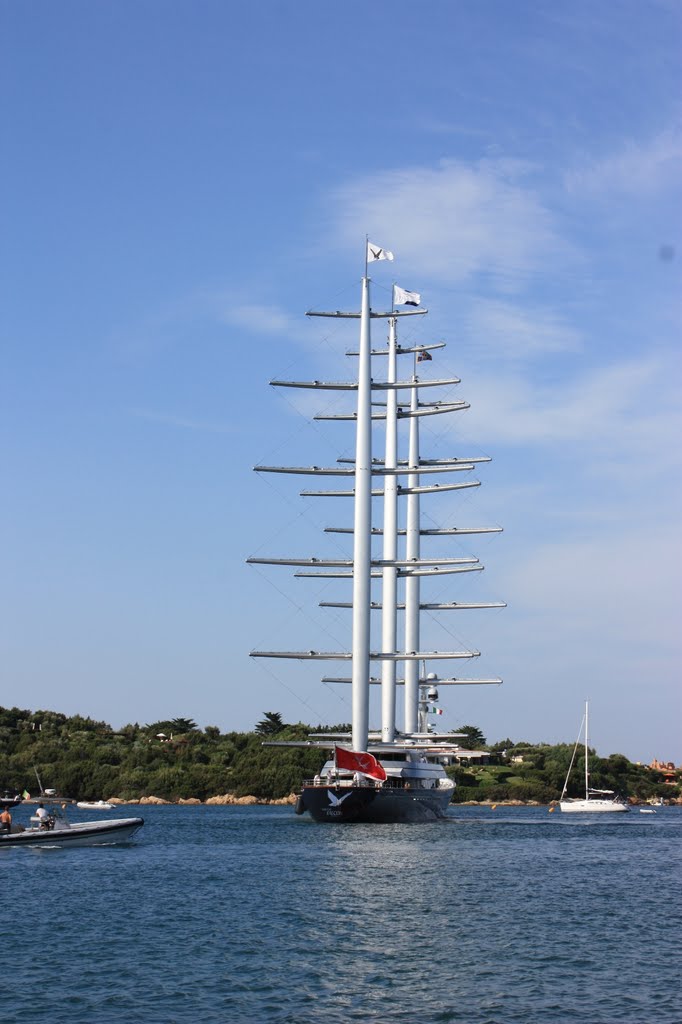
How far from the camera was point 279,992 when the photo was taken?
25984mm

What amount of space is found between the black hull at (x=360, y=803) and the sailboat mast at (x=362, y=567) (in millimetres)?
5104

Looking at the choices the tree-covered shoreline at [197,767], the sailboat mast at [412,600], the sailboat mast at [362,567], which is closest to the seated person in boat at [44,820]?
the sailboat mast at [362,567]

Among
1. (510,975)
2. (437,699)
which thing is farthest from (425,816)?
(510,975)

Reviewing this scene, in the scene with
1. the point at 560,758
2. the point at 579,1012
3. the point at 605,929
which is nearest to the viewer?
the point at 579,1012

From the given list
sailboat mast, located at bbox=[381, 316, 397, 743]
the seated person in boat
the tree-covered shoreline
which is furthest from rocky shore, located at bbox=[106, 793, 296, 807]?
the seated person in boat

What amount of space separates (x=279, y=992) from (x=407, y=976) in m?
3.11

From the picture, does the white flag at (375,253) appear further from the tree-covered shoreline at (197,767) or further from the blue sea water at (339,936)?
the tree-covered shoreline at (197,767)

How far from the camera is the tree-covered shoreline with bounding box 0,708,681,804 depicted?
150625 mm

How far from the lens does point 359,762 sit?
7588 cm

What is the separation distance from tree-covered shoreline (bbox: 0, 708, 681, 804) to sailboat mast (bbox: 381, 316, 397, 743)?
5333 centimetres

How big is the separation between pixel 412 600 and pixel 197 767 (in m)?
56.3

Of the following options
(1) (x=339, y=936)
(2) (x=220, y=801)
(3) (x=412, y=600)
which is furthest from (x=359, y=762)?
(2) (x=220, y=801)

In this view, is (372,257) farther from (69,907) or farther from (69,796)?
(69,796)

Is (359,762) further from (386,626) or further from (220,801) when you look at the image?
(220,801)
